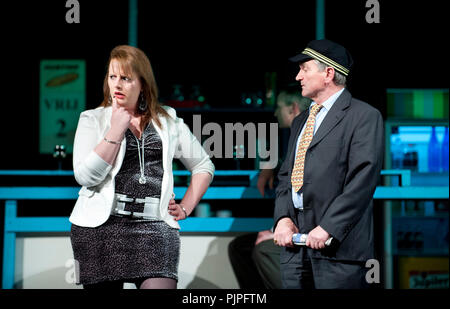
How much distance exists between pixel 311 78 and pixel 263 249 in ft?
3.46

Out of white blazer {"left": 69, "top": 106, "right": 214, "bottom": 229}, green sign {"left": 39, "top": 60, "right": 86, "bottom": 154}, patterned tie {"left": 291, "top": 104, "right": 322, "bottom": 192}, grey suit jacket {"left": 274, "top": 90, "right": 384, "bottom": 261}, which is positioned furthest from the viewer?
green sign {"left": 39, "top": 60, "right": 86, "bottom": 154}

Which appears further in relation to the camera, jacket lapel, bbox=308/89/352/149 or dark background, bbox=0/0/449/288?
dark background, bbox=0/0/449/288

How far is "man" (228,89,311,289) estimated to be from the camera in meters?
2.87

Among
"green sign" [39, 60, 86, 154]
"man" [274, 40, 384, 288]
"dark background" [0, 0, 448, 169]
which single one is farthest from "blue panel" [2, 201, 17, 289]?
"green sign" [39, 60, 86, 154]

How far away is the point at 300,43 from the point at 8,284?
381cm

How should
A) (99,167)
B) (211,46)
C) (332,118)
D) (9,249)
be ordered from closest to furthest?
(99,167)
(332,118)
(9,249)
(211,46)

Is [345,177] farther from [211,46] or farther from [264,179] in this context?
[211,46]

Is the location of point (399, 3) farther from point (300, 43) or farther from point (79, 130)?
point (79, 130)

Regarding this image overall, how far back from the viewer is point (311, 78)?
214cm

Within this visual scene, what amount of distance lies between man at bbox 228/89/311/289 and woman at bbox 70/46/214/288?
0.97 meters

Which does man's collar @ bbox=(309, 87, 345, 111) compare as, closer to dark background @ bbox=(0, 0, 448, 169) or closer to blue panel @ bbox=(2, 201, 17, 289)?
blue panel @ bbox=(2, 201, 17, 289)

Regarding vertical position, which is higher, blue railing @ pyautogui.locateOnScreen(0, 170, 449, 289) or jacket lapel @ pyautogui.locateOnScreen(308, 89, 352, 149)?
jacket lapel @ pyautogui.locateOnScreen(308, 89, 352, 149)

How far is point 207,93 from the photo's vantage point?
594 cm

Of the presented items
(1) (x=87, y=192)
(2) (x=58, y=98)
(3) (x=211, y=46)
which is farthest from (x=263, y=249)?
(2) (x=58, y=98)
